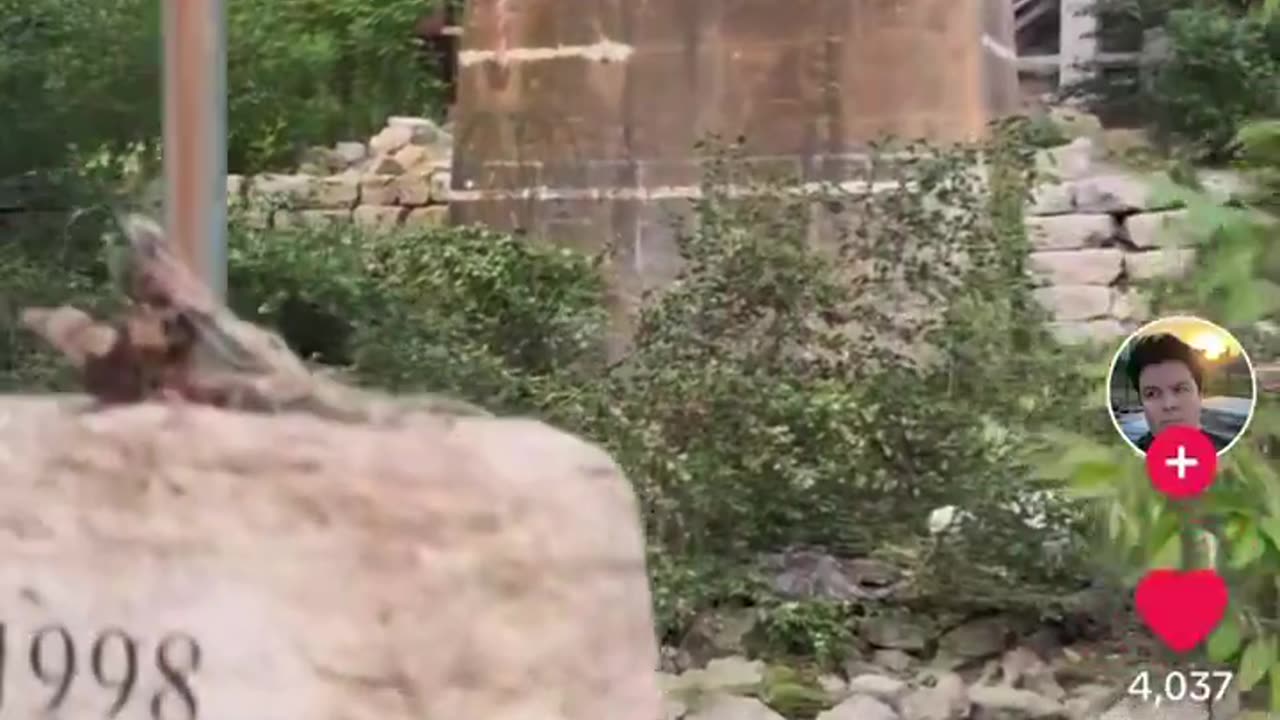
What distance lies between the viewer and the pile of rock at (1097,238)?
1592 millimetres

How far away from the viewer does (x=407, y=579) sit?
2.68 ft

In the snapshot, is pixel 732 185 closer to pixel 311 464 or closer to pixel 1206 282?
pixel 1206 282

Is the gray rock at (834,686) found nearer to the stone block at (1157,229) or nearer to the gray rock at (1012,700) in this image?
the gray rock at (1012,700)

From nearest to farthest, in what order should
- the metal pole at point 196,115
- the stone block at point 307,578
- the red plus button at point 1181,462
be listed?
the stone block at point 307,578 → the metal pole at point 196,115 → the red plus button at point 1181,462

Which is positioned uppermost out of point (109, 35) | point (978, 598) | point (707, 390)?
point (109, 35)

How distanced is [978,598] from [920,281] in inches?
12.2

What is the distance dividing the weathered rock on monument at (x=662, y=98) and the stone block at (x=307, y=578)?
2.64 ft

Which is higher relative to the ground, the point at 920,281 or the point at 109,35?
the point at 109,35

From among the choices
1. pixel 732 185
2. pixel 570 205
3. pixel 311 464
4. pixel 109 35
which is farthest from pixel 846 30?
pixel 311 464

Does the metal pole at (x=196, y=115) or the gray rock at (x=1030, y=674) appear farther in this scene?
the gray rock at (x=1030, y=674)

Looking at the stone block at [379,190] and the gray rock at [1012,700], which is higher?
the stone block at [379,190]

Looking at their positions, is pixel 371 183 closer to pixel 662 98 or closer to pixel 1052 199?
pixel 662 98

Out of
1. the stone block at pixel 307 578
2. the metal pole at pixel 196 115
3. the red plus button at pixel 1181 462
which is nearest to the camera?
the stone block at pixel 307 578

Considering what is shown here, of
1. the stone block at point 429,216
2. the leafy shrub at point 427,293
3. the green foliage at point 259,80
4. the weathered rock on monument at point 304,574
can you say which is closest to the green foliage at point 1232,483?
the leafy shrub at point 427,293
